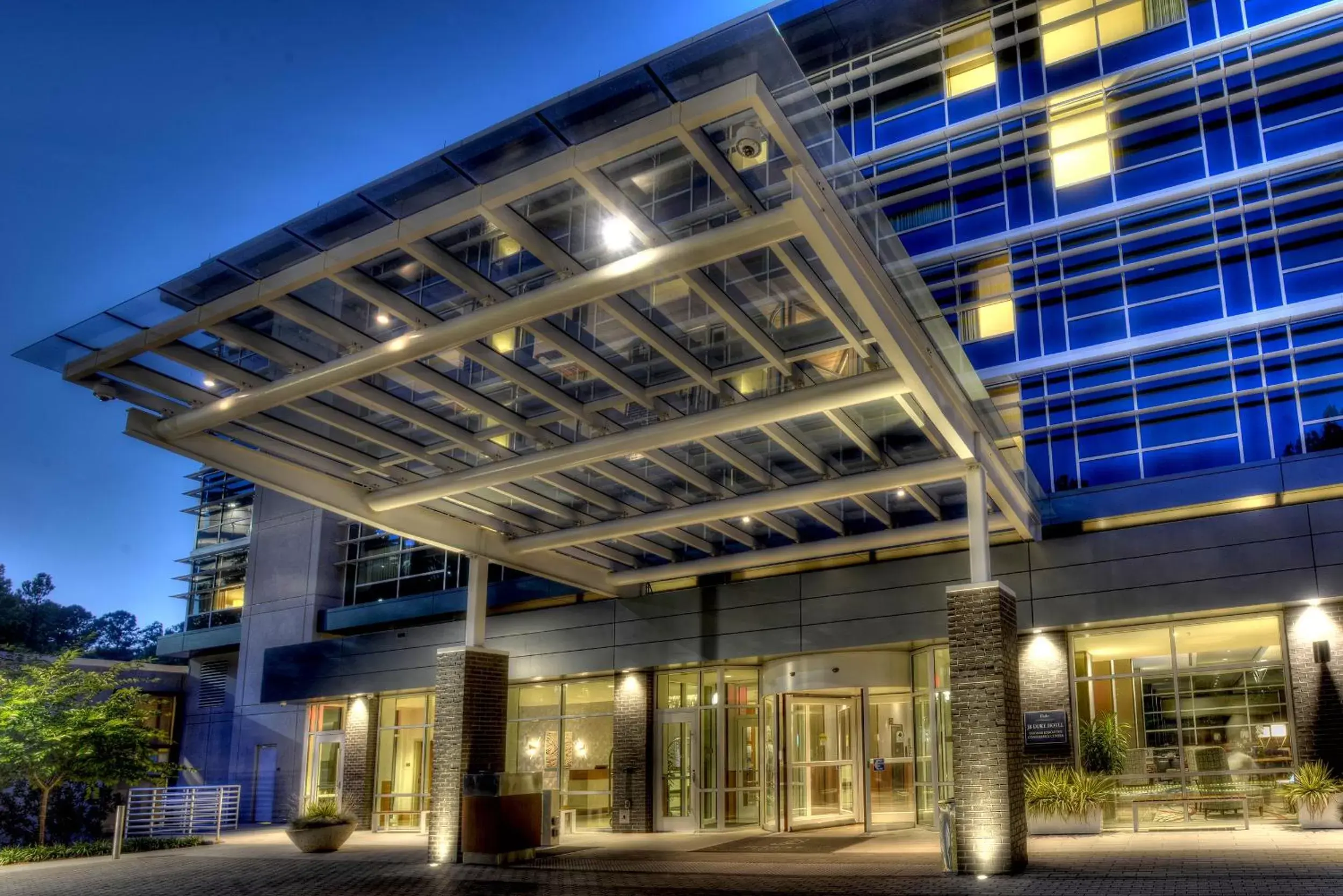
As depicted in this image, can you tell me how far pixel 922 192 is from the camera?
23.3m

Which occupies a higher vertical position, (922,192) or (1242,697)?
(922,192)

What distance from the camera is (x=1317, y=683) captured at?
54.9ft

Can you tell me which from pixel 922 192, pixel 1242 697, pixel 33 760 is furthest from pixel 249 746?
pixel 1242 697

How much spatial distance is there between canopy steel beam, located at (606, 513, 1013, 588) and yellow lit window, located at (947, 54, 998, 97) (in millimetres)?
9980

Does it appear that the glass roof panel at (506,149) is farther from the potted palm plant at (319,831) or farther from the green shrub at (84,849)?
the green shrub at (84,849)

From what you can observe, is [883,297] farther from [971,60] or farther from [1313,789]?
[971,60]

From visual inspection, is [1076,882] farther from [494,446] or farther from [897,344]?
[494,446]

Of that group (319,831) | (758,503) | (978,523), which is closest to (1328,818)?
(978,523)

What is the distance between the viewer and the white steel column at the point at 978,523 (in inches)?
569

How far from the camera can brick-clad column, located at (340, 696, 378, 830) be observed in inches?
1083

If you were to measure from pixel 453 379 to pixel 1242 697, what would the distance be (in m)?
13.1

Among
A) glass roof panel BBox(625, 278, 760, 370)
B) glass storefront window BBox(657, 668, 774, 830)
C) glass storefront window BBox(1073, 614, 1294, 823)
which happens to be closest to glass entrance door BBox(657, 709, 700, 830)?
glass storefront window BBox(657, 668, 774, 830)

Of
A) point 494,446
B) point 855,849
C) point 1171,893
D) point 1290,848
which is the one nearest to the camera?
point 1171,893

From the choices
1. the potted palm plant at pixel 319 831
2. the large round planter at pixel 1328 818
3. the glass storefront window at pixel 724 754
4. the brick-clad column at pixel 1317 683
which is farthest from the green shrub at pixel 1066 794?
the potted palm plant at pixel 319 831
